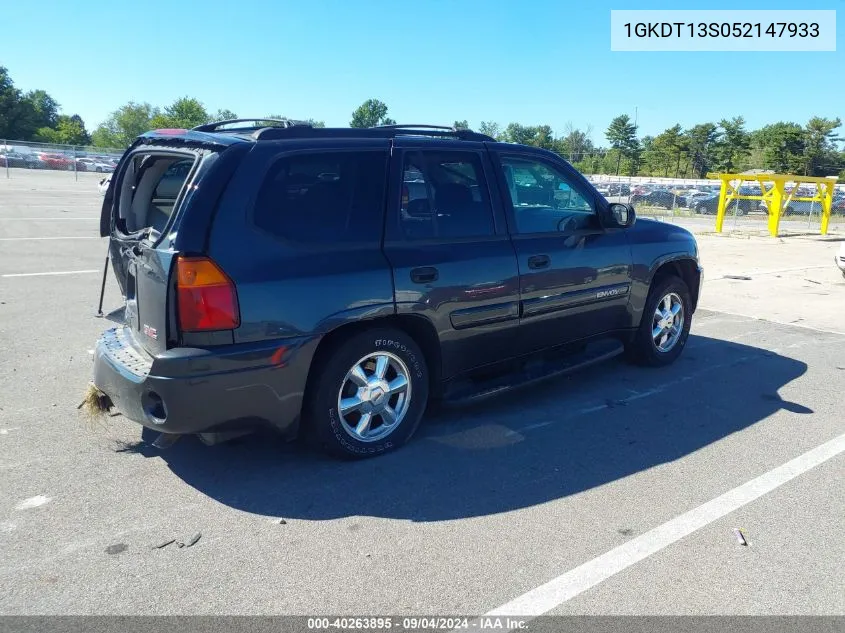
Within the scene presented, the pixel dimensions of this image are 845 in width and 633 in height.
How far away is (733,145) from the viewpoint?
59094mm

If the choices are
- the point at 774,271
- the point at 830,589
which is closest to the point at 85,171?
the point at 774,271

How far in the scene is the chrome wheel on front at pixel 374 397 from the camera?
3.88 meters

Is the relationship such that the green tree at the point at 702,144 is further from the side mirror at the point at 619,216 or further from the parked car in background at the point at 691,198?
the side mirror at the point at 619,216

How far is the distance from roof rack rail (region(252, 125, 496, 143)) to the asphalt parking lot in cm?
181

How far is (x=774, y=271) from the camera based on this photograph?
12.8m

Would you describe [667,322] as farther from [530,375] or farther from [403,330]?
[403,330]

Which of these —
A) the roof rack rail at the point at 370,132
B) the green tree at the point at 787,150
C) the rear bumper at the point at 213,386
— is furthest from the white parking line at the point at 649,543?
the green tree at the point at 787,150

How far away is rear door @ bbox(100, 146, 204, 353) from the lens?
342 cm

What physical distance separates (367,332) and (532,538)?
1.40m

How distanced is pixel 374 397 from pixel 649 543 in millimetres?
1639

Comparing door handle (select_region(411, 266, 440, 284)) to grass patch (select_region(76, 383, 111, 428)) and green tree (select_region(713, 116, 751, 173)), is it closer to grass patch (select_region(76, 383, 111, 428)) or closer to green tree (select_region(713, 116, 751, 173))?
grass patch (select_region(76, 383, 111, 428))

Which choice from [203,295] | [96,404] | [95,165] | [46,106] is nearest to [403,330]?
[203,295]

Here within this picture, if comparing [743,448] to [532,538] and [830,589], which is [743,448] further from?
[532,538]

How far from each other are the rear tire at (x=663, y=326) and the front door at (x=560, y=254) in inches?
14.3
